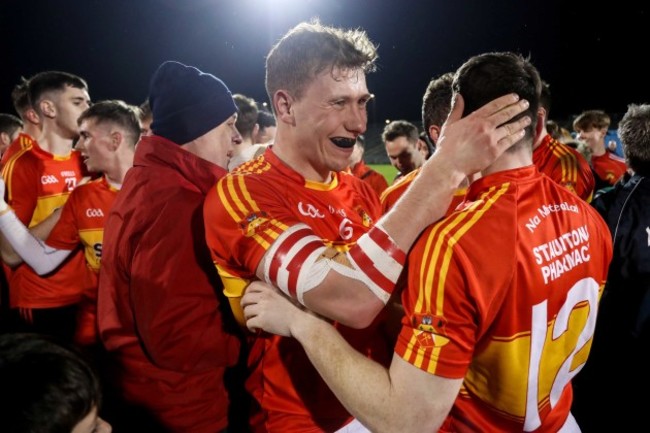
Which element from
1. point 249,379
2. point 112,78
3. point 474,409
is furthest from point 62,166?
point 112,78

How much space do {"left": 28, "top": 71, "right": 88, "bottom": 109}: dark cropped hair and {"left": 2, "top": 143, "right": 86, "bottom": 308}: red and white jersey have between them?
18.9 inches

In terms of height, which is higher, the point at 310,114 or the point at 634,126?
the point at 310,114

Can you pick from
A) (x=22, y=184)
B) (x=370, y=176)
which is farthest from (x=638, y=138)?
(x=22, y=184)

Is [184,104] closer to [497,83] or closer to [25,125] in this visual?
[497,83]

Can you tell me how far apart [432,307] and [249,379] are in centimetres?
96

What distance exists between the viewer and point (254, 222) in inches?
65.9

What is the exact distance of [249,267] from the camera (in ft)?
5.46

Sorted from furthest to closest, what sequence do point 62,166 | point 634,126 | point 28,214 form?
1. point 62,166
2. point 28,214
3. point 634,126

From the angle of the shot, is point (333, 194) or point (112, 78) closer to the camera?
point (333, 194)

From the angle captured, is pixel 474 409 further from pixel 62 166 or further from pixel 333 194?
pixel 62 166

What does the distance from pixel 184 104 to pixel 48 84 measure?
3.21m

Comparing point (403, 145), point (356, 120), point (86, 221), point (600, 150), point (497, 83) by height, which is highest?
point (497, 83)

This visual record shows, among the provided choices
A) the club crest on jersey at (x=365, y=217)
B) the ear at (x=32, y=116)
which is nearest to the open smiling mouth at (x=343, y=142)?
the club crest on jersey at (x=365, y=217)

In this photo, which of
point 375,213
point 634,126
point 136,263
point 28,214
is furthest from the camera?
point 28,214
